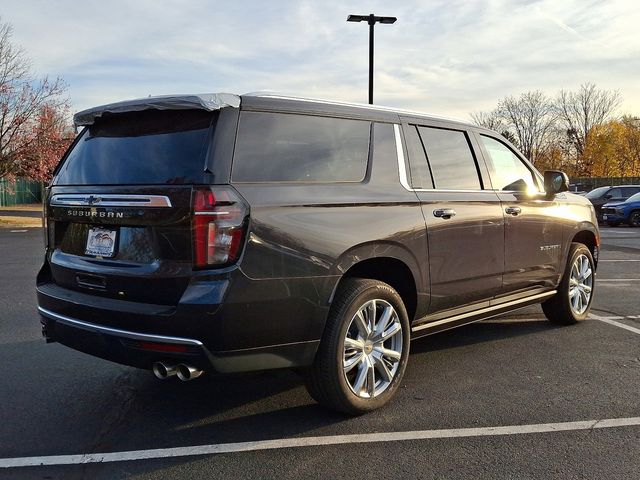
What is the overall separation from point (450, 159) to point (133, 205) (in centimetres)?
249

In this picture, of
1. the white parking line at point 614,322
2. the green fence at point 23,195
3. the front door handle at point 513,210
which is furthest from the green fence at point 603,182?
the front door handle at point 513,210

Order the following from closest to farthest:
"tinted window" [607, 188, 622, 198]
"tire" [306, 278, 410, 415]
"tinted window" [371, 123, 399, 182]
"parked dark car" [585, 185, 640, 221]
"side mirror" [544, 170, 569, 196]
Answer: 1. "tire" [306, 278, 410, 415]
2. "tinted window" [371, 123, 399, 182]
3. "side mirror" [544, 170, 569, 196]
4. "parked dark car" [585, 185, 640, 221]
5. "tinted window" [607, 188, 622, 198]

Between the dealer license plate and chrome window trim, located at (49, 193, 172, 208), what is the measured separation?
159 millimetres

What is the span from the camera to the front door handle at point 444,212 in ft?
13.5

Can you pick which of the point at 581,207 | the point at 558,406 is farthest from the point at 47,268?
the point at 581,207

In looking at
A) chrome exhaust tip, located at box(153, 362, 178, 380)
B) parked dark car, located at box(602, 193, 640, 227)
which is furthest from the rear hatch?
parked dark car, located at box(602, 193, 640, 227)

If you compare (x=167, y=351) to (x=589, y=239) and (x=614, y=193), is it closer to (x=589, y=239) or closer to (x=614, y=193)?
(x=589, y=239)

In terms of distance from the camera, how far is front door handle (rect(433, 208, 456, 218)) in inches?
162

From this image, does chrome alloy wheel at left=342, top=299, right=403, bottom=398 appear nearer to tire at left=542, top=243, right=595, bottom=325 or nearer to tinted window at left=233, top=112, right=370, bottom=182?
tinted window at left=233, top=112, right=370, bottom=182

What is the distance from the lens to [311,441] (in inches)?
131

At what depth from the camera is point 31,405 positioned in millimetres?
3828

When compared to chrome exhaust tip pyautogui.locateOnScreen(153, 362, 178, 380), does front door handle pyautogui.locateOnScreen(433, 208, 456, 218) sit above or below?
above

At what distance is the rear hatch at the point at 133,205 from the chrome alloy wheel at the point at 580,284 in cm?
423

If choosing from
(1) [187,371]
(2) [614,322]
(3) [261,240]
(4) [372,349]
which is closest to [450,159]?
(4) [372,349]
